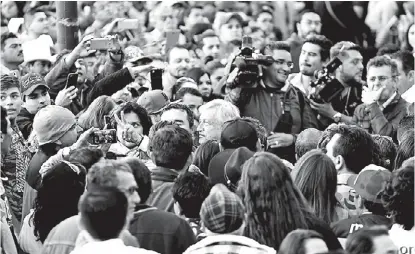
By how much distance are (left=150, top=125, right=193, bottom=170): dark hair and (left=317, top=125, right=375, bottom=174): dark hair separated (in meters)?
0.93

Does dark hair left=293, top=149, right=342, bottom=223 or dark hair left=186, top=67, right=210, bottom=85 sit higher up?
dark hair left=293, top=149, right=342, bottom=223

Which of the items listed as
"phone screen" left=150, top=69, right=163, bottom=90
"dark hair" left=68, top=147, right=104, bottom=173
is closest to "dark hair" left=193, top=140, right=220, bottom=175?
"dark hair" left=68, top=147, right=104, bottom=173

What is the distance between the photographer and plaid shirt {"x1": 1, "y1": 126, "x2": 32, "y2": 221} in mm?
8078

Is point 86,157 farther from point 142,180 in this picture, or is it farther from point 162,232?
point 162,232

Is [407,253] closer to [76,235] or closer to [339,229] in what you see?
[339,229]

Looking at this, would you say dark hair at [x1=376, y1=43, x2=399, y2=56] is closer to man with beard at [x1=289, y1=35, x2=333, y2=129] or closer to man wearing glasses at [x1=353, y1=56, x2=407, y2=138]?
man with beard at [x1=289, y1=35, x2=333, y2=129]

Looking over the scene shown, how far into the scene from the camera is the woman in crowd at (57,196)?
5.95m

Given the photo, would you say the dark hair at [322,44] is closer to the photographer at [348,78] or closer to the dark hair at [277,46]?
the photographer at [348,78]

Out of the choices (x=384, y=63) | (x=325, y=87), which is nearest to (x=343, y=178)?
(x=384, y=63)

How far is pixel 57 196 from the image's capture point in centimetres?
595

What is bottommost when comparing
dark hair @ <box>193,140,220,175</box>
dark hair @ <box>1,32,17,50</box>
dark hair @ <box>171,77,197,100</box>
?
dark hair @ <box>171,77,197,100</box>

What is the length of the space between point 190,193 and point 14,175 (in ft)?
8.11

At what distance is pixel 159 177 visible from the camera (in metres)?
6.57

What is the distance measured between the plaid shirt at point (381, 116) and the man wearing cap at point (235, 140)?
238 cm
